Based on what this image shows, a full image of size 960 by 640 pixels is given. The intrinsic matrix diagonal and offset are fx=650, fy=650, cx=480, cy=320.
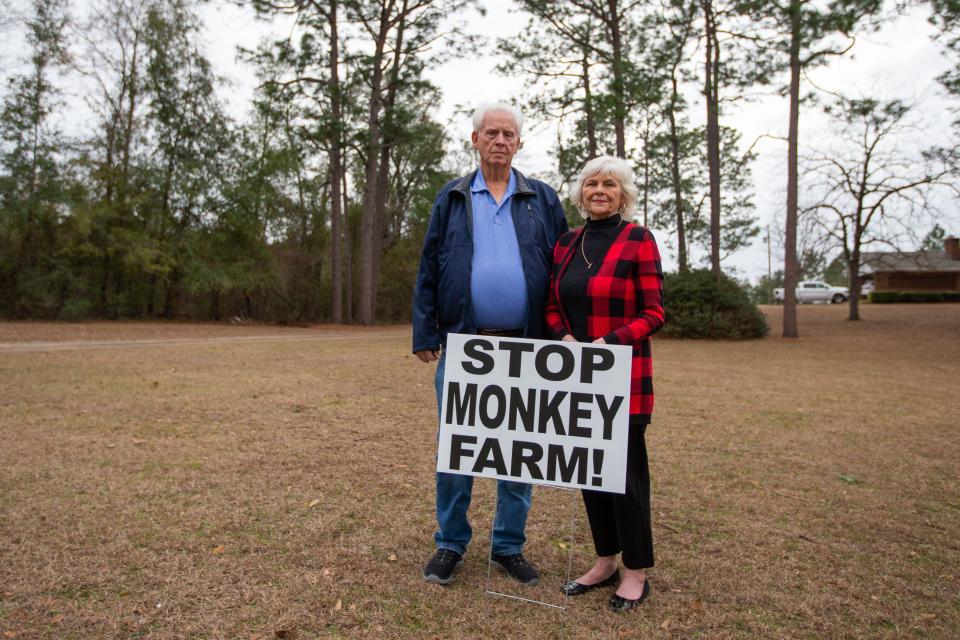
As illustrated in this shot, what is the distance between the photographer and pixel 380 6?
21781 millimetres

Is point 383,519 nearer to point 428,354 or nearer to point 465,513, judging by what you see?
point 465,513

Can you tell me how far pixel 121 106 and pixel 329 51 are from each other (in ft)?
23.2

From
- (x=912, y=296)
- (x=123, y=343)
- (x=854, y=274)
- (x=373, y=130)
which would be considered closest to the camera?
(x=123, y=343)

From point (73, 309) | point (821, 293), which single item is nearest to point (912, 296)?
point (821, 293)

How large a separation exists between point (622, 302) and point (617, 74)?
17.0m

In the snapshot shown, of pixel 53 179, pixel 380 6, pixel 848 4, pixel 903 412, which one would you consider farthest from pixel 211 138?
pixel 903 412

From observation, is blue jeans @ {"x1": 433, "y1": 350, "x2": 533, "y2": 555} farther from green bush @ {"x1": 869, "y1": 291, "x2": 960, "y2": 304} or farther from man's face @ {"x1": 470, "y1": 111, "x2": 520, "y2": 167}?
green bush @ {"x1": 869, "y1": 291, "x2": 960, "y2": 304}

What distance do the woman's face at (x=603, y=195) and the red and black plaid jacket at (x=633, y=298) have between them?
11cm

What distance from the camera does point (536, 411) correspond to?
2.75 m

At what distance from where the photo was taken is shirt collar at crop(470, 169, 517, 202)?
2.91 metres

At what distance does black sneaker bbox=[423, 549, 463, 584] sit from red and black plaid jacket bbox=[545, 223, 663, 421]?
41.5 inches

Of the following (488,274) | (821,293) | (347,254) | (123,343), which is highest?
(347,254)

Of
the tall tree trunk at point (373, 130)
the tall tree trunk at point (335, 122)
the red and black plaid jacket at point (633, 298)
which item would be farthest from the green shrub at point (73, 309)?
the red and black plaid jacket at point (633, 298)

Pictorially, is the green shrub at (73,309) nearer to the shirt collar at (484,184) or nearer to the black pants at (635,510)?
the shirt collar at (484,184)
